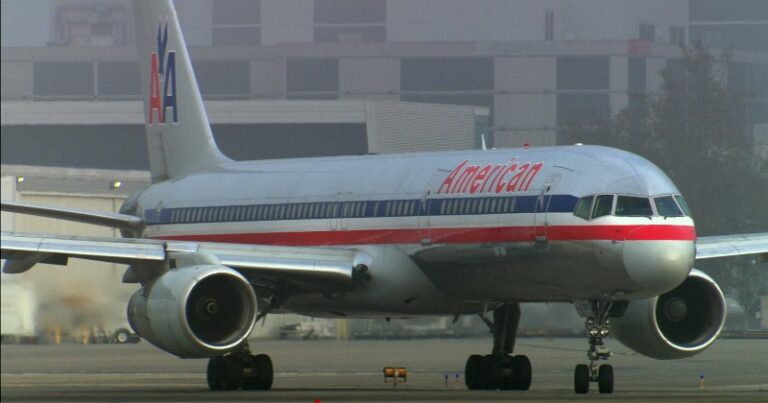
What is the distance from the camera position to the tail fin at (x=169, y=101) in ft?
109

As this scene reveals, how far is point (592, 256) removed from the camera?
2398cm

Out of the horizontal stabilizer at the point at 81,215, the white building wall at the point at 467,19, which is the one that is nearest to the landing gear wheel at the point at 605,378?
the horizontal stabilizer at the point at 81,215

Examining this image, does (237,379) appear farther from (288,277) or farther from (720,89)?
(720,89)

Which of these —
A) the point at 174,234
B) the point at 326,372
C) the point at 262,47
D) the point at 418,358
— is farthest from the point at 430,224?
the point at 262,47

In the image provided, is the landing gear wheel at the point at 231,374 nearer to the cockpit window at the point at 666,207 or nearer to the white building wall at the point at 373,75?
the cockpit window at the point at 666,207

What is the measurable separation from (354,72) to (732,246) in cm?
5424

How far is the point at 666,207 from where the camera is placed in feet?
79.4

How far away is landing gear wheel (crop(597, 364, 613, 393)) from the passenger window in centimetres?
224

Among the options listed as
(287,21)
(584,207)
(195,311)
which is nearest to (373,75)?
(287,21)

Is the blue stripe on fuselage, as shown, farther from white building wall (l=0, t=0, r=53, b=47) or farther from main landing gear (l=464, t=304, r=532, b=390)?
white building wall (l=0, t=0, r=53, b=47)

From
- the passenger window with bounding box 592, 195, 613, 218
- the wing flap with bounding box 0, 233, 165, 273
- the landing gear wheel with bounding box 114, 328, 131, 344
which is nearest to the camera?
the wing flap with bounding box 0, 233, 165, 273

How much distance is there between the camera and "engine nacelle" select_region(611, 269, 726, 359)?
26500 mm

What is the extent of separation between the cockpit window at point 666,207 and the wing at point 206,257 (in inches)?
206

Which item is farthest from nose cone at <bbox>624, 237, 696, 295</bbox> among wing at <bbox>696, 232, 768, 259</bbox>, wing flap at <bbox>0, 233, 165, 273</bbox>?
wing flap at <bbox>0, 233, 165, 273</bbox>
